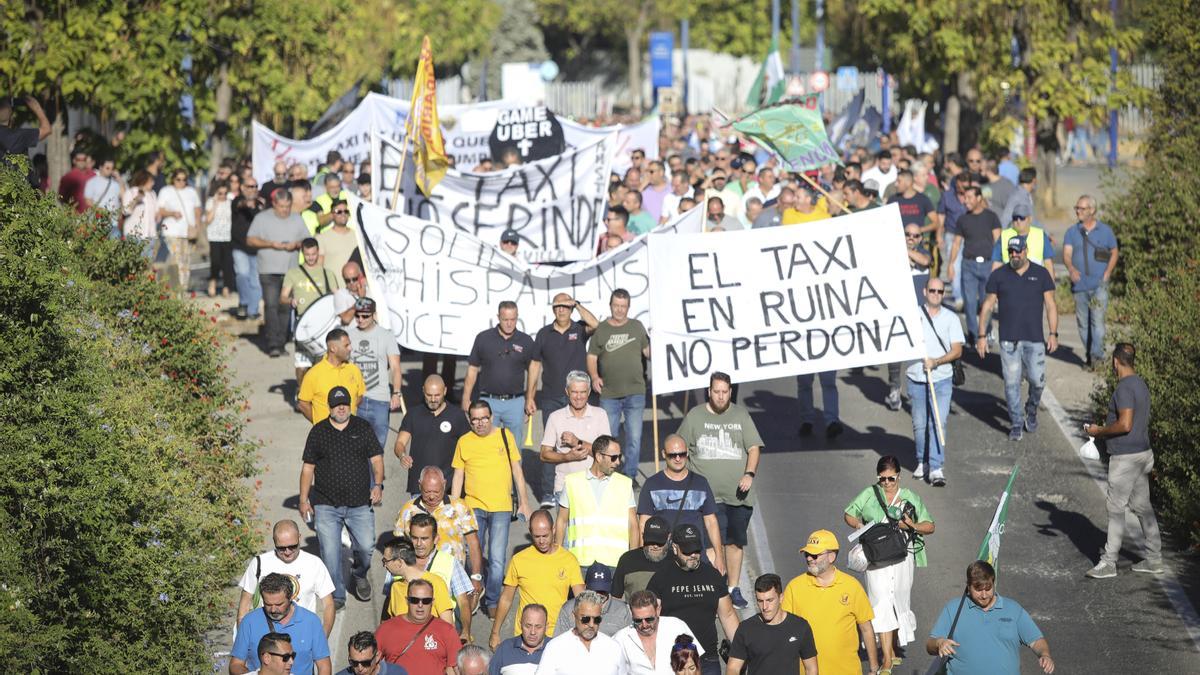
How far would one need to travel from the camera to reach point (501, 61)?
3484 inches

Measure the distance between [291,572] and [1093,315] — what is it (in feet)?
35.6

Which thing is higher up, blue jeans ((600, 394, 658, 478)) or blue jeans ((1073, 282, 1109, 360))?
blue jeans ((1073, 282, 1109, 360))

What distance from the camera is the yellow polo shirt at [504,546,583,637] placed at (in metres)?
10.2

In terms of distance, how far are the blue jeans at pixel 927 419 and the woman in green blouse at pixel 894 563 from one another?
364 cm

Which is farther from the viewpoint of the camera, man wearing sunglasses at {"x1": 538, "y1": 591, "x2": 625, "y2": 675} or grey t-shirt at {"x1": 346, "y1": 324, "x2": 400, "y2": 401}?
grey t-shirt at {"x1": 346, "y1": 324, "x2": 400, "y2": 401}

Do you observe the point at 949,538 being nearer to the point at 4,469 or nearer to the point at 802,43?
the point at 4,469

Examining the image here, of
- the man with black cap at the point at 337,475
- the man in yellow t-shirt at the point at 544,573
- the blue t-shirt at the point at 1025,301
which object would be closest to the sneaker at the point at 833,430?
the blue t-shirt at the point at 1025,301

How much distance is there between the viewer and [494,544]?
469 inches

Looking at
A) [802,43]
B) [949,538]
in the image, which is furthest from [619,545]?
[802,43]

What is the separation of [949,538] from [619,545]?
352cm

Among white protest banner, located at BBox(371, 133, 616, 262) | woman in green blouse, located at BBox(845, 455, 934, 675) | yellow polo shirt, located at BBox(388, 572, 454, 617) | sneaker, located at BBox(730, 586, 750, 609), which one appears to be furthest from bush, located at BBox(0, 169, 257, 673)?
white protest banner, located at BBox(371, 133, 616, 262)

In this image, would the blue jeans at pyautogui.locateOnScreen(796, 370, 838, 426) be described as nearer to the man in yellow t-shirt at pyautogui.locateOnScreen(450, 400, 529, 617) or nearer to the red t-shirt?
the man in yellow t-shirt at pyautogui.locateOnScreen(450, 400, 529, 617)

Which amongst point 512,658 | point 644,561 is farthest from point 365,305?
point 512,658

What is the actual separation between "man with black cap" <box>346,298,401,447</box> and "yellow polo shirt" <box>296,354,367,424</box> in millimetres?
→ 805
